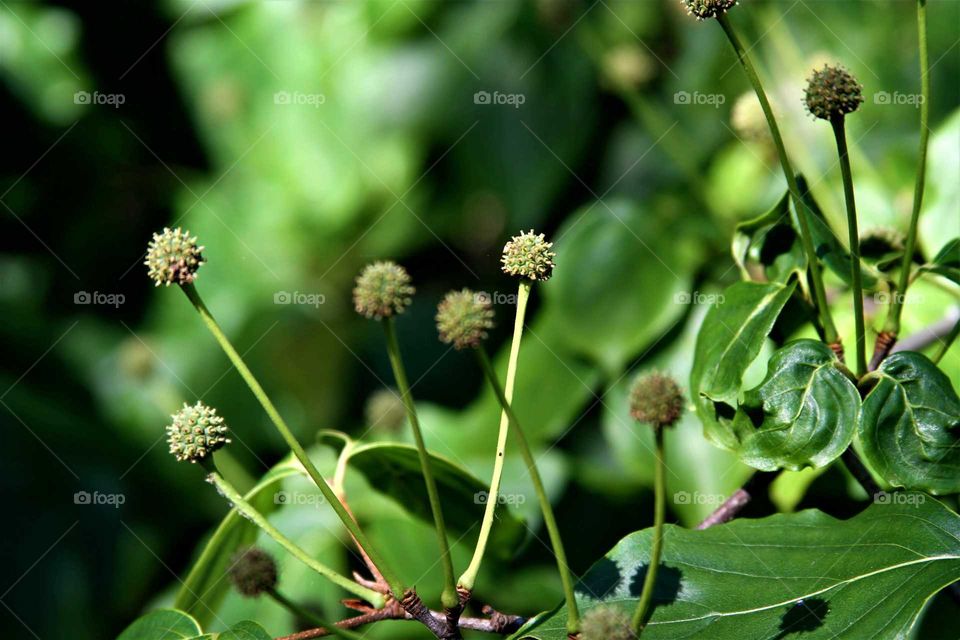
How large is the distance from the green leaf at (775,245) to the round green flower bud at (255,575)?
70cm

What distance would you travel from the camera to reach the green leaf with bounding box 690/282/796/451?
1.09 m

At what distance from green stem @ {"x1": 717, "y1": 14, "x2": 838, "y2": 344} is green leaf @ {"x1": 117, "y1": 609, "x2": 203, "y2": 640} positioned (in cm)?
79

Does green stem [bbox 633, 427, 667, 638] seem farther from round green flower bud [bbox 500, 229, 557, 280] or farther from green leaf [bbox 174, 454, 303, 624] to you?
green leaf [bbox 174, 454, 303, 624]

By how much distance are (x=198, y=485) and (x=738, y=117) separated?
62.0 inches

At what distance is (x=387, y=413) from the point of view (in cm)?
222

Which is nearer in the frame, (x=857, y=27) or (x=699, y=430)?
(x=699, y=430)

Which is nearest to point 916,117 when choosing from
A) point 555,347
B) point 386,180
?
point 555,347

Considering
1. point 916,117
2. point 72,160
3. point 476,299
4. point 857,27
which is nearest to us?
point 476,299

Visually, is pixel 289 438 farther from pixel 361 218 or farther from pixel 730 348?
pixel 361 218

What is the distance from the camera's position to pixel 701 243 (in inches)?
75.6

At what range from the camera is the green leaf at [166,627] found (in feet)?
3.52

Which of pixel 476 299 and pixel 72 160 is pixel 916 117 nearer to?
pixel 476 299

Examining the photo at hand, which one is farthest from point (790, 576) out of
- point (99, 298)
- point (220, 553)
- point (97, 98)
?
point (97, 98)

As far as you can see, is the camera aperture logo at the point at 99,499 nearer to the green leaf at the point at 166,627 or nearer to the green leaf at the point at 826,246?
the green leaf at the point at 166,627
